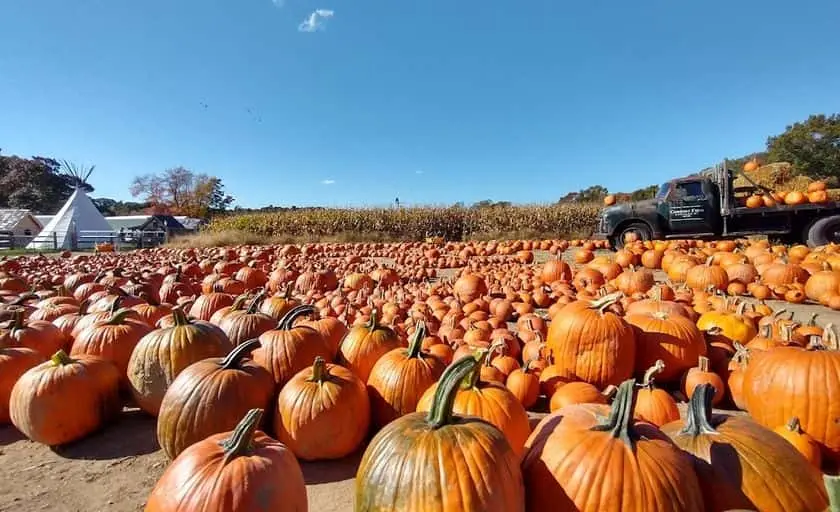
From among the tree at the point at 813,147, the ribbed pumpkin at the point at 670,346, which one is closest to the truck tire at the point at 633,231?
the ribbed pumpkin at the point at 670,346

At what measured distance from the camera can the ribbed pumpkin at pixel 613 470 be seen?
151 centimetres

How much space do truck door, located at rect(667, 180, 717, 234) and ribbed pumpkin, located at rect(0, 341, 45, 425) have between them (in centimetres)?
1360

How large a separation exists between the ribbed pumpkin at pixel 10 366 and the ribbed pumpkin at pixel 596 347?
3.72m

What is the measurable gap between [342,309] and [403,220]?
1851 cm

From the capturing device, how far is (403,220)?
23.8m

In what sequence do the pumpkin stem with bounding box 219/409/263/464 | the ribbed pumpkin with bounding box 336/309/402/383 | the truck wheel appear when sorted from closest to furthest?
the pumpkin stem with bounding box 219/409/263/464 < the ribbed pumpkin with bounding box 336/309/402/383 < the truck wheel

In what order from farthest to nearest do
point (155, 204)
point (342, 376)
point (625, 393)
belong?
point (155, 204) < point (342, 376) < point (625, 393)

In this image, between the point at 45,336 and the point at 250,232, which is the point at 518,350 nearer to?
the point at 45,336

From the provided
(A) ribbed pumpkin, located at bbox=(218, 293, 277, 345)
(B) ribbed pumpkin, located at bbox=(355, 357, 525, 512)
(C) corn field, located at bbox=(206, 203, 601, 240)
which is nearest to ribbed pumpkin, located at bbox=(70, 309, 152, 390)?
(A) ribbed pumpkin, located at bbox=(218, 293, 277, 345)

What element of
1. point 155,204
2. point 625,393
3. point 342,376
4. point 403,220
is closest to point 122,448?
point 342,376

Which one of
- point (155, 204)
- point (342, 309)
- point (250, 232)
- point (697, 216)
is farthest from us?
point (155, 204)

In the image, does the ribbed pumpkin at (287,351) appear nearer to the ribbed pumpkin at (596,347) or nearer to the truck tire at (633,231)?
the ribbed pumpkin at (596,347)

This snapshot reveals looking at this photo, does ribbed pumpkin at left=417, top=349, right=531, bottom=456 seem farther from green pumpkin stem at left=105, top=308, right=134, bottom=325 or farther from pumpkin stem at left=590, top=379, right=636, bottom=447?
green pumpkin stem at left=105, top=308, right=134, bottom=325

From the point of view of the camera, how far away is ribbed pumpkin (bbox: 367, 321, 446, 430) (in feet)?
8.87
